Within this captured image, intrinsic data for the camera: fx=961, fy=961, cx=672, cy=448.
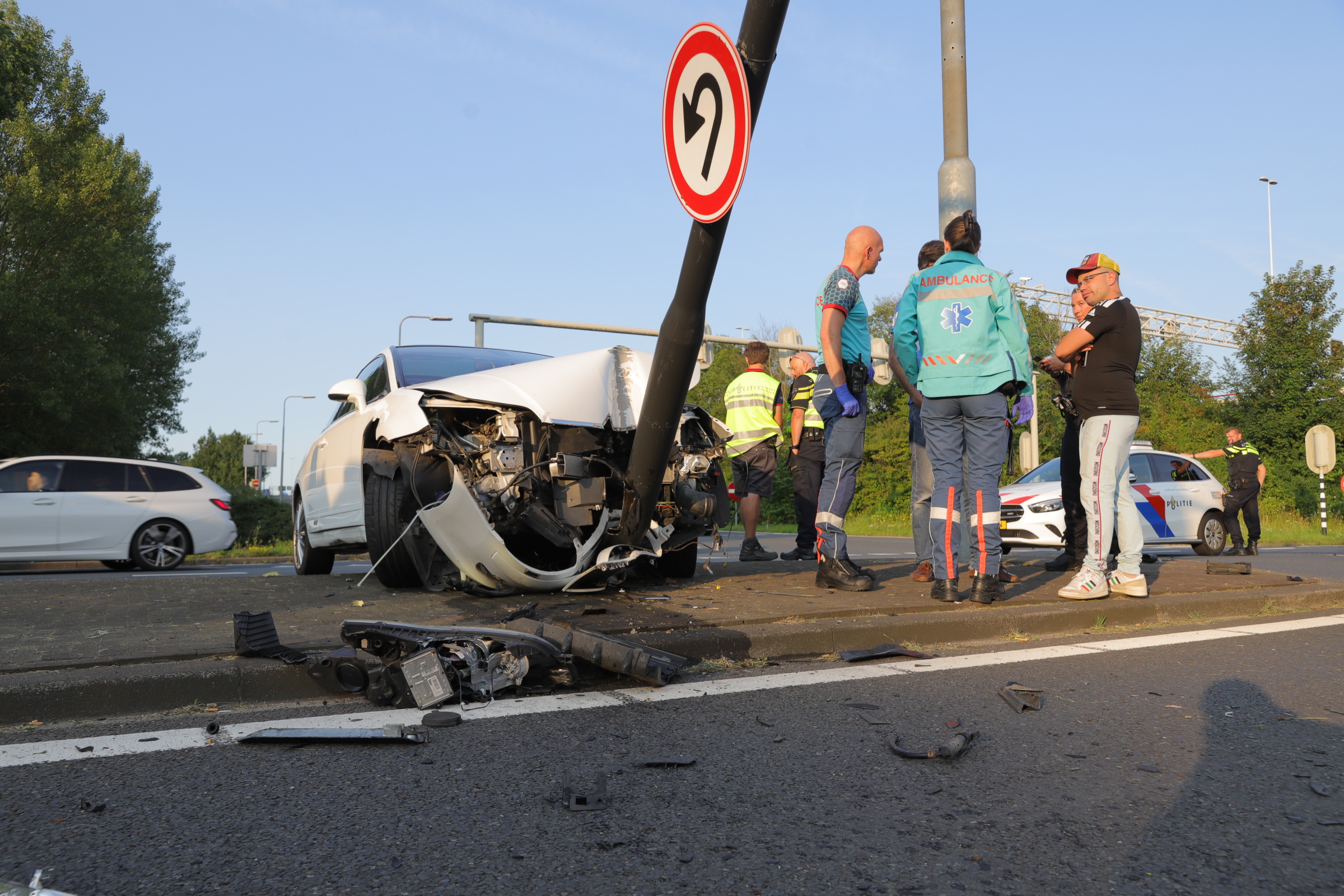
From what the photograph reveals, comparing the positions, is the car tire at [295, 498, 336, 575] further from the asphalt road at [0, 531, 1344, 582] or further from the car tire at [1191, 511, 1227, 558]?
the car tire at [1191, 511, 1227, 558]

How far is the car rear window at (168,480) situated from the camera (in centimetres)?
1238

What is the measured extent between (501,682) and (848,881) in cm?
191

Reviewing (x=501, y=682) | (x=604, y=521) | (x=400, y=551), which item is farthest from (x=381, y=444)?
(x=501, y=682)

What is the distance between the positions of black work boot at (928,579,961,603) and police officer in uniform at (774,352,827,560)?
3.62 metres

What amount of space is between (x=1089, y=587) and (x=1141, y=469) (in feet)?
27.4

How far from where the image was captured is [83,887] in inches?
74.5

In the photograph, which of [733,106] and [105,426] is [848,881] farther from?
[105,426]

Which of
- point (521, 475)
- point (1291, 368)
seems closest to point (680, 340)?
point (521, 475)

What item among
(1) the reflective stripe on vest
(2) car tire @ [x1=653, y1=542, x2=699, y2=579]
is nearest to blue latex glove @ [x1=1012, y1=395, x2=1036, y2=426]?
(2) car tire @ [x1=653, y1=542, x2=699, y2=579]

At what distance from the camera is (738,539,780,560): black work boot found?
30.6ft

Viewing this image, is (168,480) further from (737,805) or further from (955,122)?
(737,805)

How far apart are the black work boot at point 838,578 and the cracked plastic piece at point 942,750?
2949 mm

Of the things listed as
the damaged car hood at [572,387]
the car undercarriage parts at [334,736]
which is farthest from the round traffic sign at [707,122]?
the car undercarriage parts at [334,736]

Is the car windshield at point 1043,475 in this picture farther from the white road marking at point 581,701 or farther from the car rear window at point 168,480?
the car rear window at point 168,480
